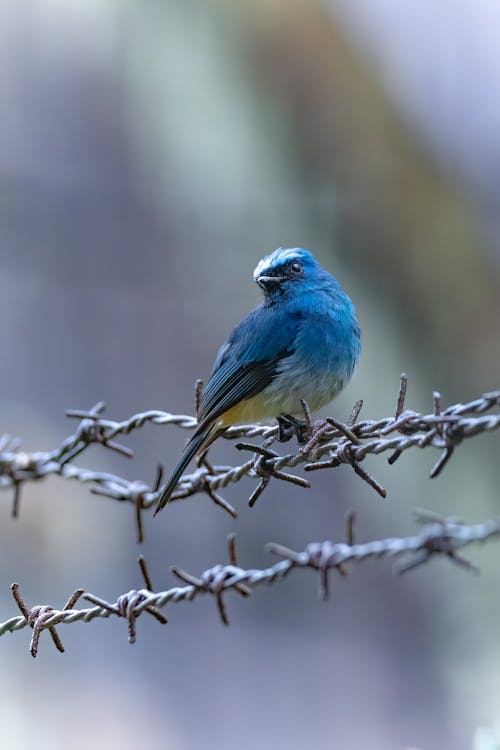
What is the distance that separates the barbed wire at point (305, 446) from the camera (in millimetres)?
2564

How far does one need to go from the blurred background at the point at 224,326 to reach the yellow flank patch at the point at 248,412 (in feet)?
17.4

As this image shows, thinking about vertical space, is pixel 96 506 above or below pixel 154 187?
below

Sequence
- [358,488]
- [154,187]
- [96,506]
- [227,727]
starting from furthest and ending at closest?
[154,187] → [358,488] → [96,506] → [227,727]

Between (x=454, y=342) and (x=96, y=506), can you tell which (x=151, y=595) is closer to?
(x=96, y=506)

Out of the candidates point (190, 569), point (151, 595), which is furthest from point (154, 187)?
point (151, 595)

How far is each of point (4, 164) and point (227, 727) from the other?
599 cm

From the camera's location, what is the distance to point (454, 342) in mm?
12883

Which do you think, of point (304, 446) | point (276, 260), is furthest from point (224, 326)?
point (304, 446)

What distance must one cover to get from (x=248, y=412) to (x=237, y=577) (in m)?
1.40

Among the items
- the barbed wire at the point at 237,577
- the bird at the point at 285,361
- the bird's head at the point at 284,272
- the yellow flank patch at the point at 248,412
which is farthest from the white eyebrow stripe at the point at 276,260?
the barbed wire at the point at 237,577

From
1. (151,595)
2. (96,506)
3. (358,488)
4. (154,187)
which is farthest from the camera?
(154,187)

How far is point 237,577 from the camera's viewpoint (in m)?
3.16

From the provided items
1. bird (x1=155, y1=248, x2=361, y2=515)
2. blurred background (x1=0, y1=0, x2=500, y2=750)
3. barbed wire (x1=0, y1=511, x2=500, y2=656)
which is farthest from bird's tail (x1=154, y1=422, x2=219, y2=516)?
blurred background (x1=0, y1=0, x2=500, y2=750)

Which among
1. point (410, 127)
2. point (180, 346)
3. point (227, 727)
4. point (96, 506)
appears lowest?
point (227, 727)
